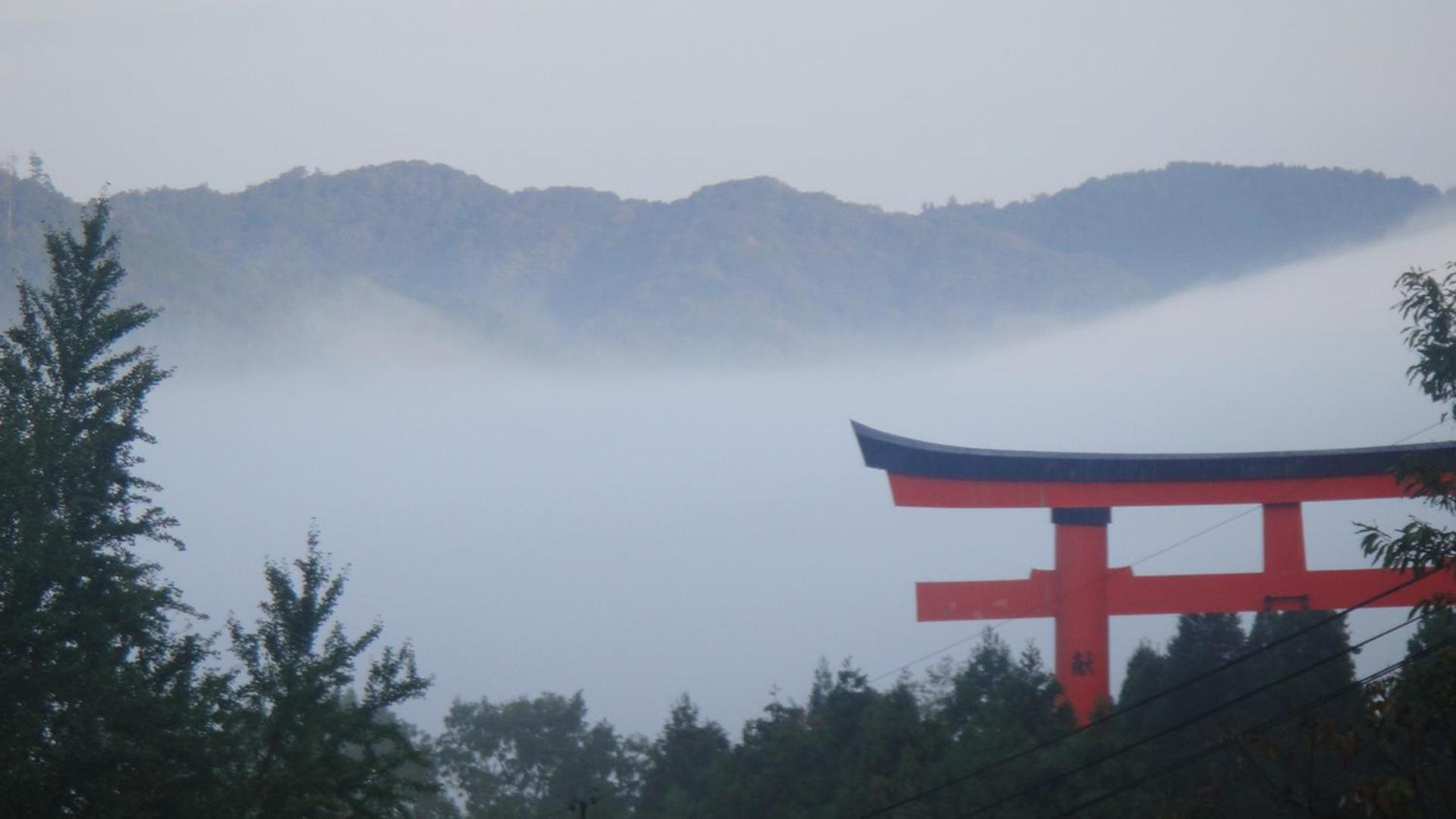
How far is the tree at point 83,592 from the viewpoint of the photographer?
1145cm

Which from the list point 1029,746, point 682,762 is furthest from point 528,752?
point 1029,746

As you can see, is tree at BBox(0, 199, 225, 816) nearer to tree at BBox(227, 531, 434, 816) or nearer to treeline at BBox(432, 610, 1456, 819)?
tree at BBox(227, 531, 434, 816)

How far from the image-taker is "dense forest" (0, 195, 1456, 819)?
8.91m

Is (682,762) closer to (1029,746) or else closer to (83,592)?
(1029,746)

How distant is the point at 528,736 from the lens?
1405 inches

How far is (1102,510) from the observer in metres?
18.9

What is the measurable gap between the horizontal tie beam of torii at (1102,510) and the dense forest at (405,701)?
3.56 ft

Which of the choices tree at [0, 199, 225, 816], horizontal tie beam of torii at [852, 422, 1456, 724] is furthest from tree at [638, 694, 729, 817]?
tree at [0, 199, 225, 816]

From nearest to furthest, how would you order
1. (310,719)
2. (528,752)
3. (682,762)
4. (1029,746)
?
(310,719) < (1029,746) < (682,762) < (528,752)

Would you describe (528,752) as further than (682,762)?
Yes

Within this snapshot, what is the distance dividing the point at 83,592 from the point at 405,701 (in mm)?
3544

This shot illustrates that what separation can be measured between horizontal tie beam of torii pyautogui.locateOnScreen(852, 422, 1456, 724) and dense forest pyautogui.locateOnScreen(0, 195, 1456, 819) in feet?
3.56

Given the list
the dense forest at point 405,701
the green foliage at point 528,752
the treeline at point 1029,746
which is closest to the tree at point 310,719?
the dense forest at point 405,701

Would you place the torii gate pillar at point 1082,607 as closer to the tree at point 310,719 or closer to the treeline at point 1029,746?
the treeline at point 1029,746
